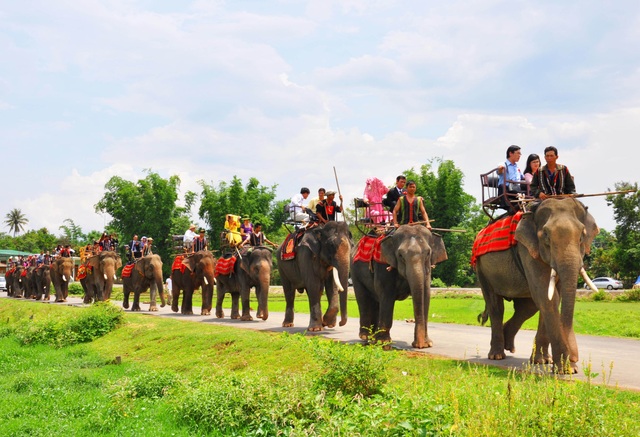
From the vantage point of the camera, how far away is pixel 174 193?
71938 mm

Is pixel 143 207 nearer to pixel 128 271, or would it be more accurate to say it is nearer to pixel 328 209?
pixel 128 271

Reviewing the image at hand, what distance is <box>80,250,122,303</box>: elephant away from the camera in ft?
99.0

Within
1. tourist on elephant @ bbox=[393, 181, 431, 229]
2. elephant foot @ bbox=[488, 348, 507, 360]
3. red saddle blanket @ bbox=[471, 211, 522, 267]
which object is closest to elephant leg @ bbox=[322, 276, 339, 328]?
tourist on elephant @ bbox=[393, 181, 431, 229]

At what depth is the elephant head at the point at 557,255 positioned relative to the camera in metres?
9.41

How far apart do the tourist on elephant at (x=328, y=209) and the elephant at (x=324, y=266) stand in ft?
0.99

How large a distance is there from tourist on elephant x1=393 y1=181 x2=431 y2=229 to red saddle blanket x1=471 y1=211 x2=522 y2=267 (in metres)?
1.30

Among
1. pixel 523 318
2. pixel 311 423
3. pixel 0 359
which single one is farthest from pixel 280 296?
pixel 311 423

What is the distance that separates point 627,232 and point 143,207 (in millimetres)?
42963

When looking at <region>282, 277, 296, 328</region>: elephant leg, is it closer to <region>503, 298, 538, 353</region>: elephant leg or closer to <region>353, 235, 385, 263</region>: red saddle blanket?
<region>353, 235, 385, 263</region>: red saddle blanket

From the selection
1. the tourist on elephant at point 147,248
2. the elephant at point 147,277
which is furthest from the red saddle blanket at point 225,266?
the tourist on elephant at point 147,248

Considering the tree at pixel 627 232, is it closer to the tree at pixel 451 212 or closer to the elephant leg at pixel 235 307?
the tree at pixel 451 212

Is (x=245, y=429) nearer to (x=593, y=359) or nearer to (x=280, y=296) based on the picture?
(x=593, y=359)

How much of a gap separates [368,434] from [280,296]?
39323mm

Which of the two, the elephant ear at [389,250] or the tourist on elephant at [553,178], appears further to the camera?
the elephant ear at [389,250]
